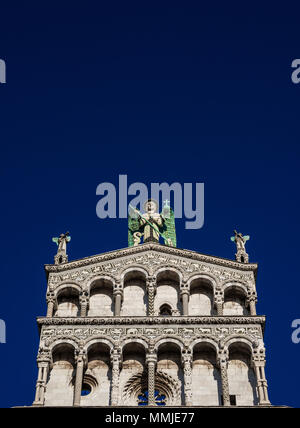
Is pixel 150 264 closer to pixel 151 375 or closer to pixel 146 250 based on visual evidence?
pixel 146 250

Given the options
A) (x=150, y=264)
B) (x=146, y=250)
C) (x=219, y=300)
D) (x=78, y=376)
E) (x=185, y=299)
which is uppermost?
(x=146, y=250)

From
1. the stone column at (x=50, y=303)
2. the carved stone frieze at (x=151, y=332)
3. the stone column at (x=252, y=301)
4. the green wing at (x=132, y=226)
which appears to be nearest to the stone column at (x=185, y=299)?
the carved stone frieze at (x=151, y=332)

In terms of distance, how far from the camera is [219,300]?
34.1 meters

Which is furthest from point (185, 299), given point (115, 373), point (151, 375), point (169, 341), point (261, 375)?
point (261, 375)

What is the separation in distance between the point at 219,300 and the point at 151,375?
12.2ft

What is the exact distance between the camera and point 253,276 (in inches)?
1375

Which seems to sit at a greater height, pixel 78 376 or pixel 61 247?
pixel 61 247

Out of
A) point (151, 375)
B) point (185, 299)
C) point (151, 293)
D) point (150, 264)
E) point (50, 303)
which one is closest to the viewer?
point (151, 375)

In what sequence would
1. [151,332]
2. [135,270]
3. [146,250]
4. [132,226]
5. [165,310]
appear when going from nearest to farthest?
[151,332] < [165,310] < [135,270] < [146,250] < [132,226]

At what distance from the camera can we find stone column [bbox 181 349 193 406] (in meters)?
31.6

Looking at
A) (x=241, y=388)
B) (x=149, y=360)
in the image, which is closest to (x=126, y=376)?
(x=149, y=360)

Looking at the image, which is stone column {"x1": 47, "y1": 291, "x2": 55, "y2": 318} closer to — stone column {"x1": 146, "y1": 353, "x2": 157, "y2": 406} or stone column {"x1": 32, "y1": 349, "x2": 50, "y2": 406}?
stone column {"x1": 32, "y1": 349, "x2": 50, "y2": 406}

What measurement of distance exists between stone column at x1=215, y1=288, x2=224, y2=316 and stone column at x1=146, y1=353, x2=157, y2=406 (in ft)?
9.02

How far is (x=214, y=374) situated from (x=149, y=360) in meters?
2.02
